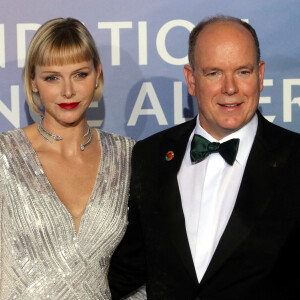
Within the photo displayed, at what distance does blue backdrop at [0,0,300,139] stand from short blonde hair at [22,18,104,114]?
0.43 m

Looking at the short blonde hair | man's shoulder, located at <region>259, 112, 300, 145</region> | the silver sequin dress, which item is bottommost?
the silver sequin dress

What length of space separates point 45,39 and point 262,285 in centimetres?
112

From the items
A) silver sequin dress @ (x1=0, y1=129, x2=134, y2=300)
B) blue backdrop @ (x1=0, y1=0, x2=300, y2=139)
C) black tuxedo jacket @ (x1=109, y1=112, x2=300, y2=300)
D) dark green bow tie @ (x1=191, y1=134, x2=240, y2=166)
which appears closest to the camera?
black tuxedo jacket @ (x1=109, y1=112, x2=300, y2=300)

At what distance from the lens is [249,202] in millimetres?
2031

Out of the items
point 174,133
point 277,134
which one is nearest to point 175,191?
point 174,133

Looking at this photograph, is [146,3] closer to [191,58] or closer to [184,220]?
[191,58]

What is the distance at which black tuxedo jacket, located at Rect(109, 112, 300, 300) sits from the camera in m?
1.99

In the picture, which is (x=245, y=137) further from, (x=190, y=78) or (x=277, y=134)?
(x=190, y=78)

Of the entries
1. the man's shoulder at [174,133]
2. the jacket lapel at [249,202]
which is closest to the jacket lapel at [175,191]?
the man's shoulder at [174,133]

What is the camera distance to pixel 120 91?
2.87 m

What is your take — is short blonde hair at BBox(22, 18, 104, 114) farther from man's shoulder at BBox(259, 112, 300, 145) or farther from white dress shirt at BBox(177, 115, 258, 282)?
man's shoulder at BBox(259, 112, 300, 145)

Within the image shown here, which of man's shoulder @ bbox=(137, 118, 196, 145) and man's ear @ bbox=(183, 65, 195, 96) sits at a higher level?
man's ear @ bbox=(183, 65, 195, 96)

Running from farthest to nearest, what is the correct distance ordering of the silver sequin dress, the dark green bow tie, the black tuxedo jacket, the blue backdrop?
the blue backdrop, the silver sequin dress, the dark green bow tie, the black tuxedo jacket

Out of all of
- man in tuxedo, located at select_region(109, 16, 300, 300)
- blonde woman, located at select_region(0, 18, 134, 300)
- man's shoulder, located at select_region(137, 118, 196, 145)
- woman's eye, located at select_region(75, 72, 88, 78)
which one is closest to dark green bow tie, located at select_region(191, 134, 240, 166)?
man in tuxedo, located at select_region(109, 16, 300, 300)
